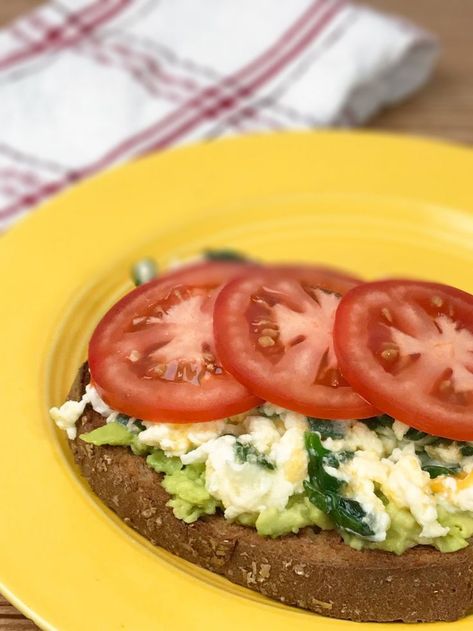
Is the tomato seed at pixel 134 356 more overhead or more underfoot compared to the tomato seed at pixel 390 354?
more overhead

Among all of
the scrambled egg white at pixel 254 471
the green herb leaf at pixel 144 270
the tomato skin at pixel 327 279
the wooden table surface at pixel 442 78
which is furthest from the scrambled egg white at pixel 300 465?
the wooden table surface at pixel 442 78

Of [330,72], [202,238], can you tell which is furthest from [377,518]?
[330,72]

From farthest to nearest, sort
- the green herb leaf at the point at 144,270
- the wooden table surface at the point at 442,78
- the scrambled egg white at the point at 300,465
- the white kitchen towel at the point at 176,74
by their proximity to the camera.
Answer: the wooden table surface at the point at 442,78
the white kitchen towel at the point at 176,74
the green herb leaf at the point at 144,270
the scrambled egg white at the point at 300,465

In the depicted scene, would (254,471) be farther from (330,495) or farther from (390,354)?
(390,354)

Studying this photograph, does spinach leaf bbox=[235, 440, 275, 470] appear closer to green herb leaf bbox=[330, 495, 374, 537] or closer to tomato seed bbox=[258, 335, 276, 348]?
green herb leaf bbox=[330, 495, 374, 537]

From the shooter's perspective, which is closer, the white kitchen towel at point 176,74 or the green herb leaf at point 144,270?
the green herb leaf at point 144,270

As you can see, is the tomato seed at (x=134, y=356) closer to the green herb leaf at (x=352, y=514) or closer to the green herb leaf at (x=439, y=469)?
the green herb leaf at (x=352, y=514)
